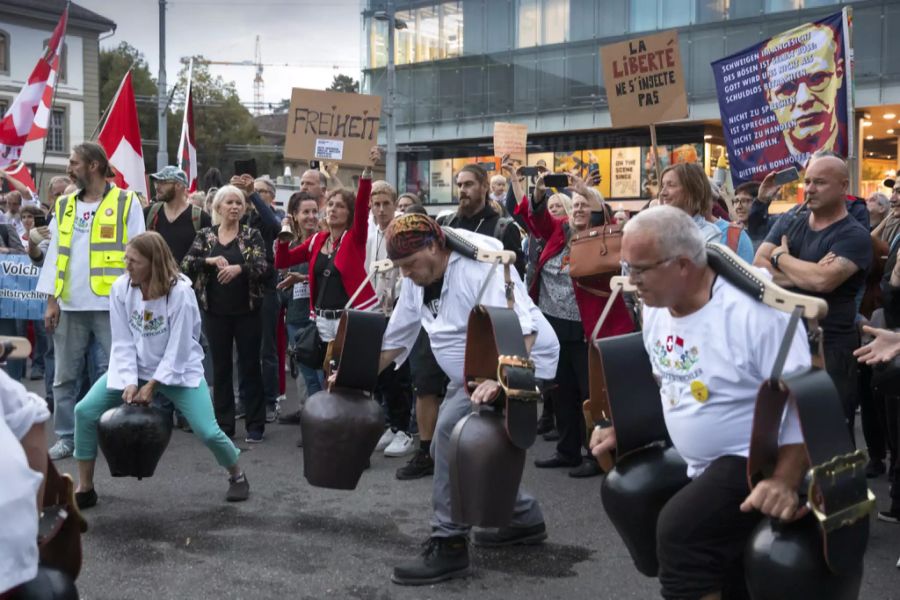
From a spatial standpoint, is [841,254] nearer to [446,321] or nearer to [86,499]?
[446,321]

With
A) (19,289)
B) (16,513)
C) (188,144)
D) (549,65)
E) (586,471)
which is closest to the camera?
(16,513)

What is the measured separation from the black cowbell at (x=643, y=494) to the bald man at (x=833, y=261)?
2.05 m

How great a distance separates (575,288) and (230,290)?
2.65m

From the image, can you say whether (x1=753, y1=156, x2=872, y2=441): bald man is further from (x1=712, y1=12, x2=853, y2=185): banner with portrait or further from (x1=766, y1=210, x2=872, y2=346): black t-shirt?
(x1=712, y1=12, x2=853, y2=185): banner with portrait

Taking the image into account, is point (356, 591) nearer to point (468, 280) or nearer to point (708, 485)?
point (468, 280)

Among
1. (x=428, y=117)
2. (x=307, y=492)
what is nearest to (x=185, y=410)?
(x=307, y=492)

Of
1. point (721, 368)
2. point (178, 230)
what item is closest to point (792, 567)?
point (721, 368)

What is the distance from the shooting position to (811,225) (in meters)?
5.26

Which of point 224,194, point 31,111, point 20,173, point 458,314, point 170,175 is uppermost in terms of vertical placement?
point 31,111

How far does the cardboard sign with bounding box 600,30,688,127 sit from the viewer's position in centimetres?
803

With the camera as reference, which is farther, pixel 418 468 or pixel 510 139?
pixel 510 139

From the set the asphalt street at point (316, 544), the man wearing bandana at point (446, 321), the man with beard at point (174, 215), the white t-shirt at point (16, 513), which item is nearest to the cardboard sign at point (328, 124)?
the man with beard at point (174, 215)

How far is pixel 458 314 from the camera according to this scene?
15.6ft

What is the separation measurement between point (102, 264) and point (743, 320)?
17.2ft
